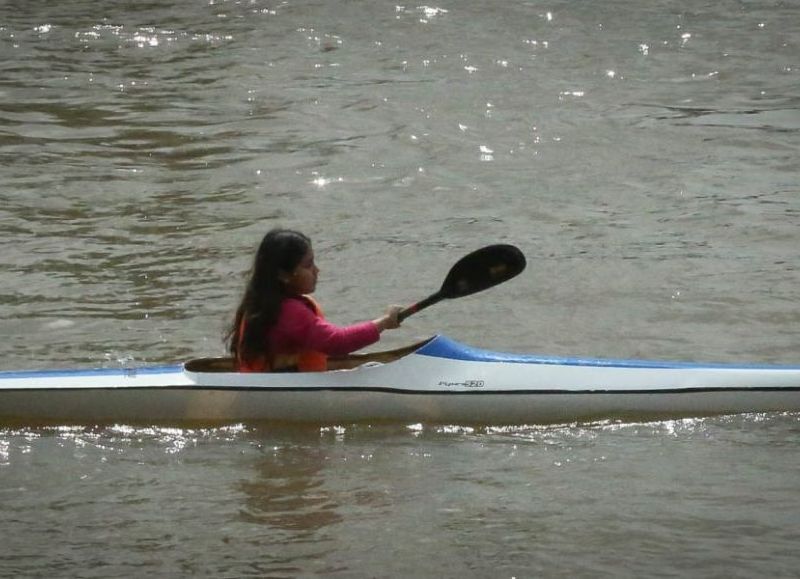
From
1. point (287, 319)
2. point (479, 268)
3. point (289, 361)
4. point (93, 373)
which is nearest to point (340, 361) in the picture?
point (289, 361)

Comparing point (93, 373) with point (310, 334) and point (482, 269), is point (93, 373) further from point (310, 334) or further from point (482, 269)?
point (482, 269)

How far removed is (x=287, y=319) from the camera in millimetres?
5305

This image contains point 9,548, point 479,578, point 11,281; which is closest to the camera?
point 479,578

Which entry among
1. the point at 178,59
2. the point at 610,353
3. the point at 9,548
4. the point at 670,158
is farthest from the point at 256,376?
the point at 178,59

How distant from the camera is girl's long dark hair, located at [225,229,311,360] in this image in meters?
5.25

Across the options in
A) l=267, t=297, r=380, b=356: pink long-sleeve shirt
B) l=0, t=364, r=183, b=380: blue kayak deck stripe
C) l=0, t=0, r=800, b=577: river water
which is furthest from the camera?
l=0, t=364, r=183, b=380: blue kayak deck stripe

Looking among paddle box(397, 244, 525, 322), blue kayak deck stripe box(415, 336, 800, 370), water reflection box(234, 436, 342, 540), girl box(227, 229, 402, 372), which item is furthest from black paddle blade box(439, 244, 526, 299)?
water reflection box(234, 436, 342, 540)

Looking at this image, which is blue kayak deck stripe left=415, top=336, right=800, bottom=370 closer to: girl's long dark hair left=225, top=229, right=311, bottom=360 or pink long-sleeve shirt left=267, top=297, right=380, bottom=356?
pink long-sleeve shirt left=267, top=297, right=380, bottom=356

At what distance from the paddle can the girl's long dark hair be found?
2.08 ft

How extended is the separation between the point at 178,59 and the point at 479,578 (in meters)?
9.89

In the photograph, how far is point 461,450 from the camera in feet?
17.4

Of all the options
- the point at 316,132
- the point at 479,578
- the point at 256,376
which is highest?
the point at 316,132

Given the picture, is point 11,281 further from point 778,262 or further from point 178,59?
point 178,59

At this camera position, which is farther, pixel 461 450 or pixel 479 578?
pixel 461 450
